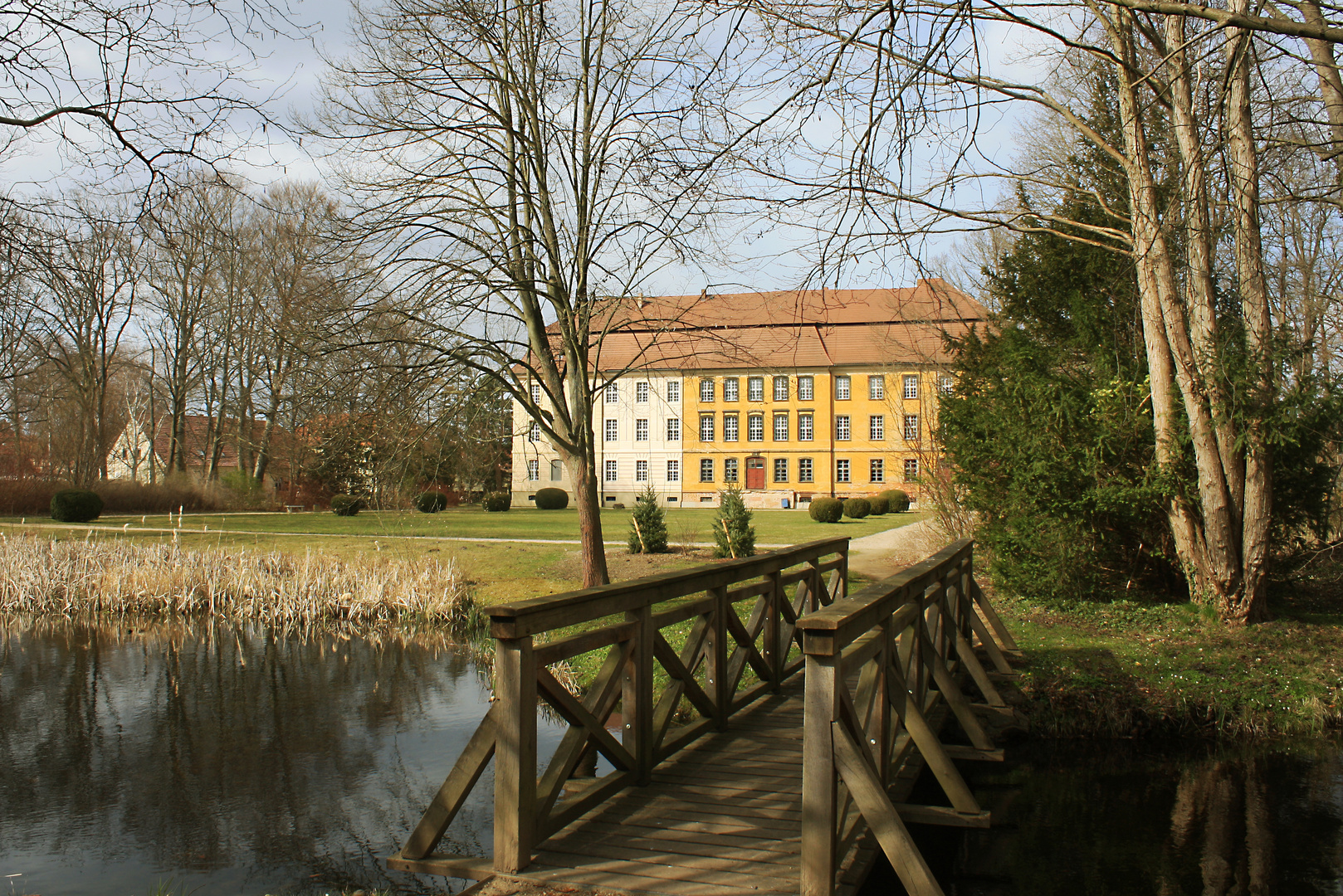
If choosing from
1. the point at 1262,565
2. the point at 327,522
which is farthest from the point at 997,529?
the point at 327,522

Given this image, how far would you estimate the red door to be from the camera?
51812 mm

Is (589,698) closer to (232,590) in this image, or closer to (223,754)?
(223,754)

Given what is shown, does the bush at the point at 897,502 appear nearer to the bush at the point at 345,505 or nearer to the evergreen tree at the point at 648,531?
the bush at the point at 345,505

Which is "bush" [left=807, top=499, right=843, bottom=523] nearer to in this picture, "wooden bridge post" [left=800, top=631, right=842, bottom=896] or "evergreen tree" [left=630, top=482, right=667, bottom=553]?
"evergreen tree" [left=630, top=482, right=667, bottom=553]

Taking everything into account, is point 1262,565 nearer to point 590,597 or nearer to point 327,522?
point 590,597

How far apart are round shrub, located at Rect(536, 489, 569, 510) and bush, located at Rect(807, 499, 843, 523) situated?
639 inches

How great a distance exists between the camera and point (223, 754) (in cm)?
788

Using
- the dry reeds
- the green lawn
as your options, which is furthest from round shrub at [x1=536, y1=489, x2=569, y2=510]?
the dry reeds

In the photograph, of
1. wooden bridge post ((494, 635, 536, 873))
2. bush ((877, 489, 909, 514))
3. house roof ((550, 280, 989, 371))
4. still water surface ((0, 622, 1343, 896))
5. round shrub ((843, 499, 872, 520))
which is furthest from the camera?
bush ((877, 489, 909, 514))

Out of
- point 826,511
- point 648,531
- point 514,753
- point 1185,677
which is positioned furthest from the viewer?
point 826,511

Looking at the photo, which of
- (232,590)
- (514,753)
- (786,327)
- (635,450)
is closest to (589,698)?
(514,753)

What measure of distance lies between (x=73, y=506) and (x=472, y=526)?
10.2 meters

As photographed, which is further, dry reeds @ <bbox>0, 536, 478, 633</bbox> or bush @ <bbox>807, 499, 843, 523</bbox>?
bush @ <bbox>807, 499, 843, 523</bbox>

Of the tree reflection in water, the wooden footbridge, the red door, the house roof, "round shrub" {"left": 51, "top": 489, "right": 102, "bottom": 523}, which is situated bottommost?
the tree reflection in water
